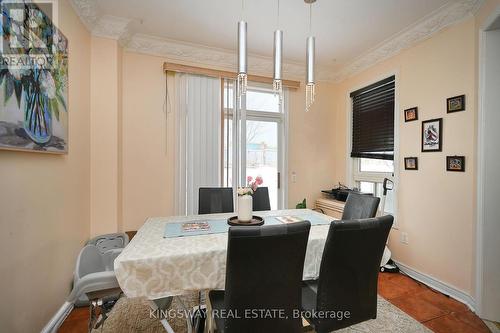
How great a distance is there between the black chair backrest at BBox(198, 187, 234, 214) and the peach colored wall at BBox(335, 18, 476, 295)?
206cm

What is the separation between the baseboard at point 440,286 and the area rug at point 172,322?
0.64 m

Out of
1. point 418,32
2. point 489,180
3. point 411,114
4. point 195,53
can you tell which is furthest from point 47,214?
point 418,32

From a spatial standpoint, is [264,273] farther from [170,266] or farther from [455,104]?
[455,104]

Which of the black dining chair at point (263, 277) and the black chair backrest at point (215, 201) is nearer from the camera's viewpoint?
the black dining chair at point (263, 277)

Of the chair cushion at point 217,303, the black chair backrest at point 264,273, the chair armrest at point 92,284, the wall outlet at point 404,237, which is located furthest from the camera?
the wall outlet at point 404,237

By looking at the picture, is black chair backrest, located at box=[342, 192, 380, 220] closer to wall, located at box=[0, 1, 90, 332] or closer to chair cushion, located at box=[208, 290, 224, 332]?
chair cushion, located at box=[208, 290, 224, 332]

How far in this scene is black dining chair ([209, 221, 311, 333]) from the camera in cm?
101

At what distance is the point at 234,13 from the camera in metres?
2.38

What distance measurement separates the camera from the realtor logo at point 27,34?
4.22ft

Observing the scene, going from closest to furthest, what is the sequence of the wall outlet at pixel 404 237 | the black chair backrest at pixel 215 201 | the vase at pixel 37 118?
the vase at pixel 37 118 → the black chair backrest at pixel 215 201 → the wall outlet at pixel 404 237

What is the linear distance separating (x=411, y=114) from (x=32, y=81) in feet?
11.2

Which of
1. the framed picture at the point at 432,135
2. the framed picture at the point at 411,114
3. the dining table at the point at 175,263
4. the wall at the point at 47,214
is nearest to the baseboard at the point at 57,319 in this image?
the wall at the point at 47,214

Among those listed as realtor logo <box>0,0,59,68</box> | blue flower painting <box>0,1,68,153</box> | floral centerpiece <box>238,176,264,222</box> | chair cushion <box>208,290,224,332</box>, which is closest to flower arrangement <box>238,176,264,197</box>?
floral centerpiece <box>238,176,264,222</box>

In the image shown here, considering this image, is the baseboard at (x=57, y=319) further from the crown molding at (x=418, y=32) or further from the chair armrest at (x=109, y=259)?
the crown molding at (x=418, y=32)
